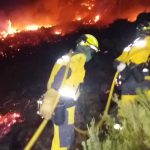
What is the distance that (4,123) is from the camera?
11266 millimetres

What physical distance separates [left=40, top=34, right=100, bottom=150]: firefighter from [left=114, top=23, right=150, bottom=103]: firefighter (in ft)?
3.05

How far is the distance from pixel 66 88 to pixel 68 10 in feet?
99.8

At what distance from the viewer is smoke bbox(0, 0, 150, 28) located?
3162 centimetres

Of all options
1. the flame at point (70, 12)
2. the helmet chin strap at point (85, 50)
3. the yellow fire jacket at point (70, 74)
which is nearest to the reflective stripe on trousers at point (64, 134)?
the yellow fire jacket at point (70, 74)

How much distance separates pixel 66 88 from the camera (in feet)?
20.0

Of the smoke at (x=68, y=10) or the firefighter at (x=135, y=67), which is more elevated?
the smoke at (x=68, y=10)

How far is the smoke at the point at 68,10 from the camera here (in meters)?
31.6

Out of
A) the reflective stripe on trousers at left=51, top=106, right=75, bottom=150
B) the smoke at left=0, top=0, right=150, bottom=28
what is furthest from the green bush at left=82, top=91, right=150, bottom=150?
the smoke at left=0, top=0, right=150, bottom=28

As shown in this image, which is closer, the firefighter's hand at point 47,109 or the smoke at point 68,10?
the firefighter's hand at point 47,109

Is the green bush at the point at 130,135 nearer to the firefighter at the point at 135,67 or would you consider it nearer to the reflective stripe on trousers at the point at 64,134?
the reflective stripe on trousers at the point at 64,134

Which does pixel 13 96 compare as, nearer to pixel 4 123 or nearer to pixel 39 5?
pixel 4 123

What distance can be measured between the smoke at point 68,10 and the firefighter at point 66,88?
2188cm

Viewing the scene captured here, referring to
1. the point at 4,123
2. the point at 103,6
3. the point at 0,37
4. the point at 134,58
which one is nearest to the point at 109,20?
the point at 103,6

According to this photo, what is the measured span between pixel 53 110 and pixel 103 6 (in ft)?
88.3
